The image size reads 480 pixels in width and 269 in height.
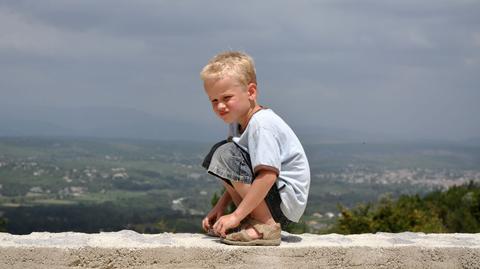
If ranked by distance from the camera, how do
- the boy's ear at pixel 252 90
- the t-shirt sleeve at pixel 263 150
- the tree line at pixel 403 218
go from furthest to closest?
the tree line at pixel 403 218, the boy's ear at pixel 252 90, the t-shirt sleeve at pixel 263 150

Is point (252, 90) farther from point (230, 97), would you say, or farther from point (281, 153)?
point (281, 153)

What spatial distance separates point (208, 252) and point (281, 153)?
844mm

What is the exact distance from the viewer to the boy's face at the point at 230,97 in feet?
14.7

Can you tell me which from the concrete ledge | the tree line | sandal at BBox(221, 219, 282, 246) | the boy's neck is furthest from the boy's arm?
the tree line

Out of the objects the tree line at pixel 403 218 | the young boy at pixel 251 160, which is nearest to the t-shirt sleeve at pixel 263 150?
the young boy at pixel 251 160

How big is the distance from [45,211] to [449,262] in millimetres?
52632

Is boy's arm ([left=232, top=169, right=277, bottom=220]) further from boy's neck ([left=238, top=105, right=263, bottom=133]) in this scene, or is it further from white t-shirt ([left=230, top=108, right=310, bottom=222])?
boy's neck ([left=238, top=105, right=263, bottom=133])

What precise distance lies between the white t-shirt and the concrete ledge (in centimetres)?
31

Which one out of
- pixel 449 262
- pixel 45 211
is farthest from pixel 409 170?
pixel 449 262

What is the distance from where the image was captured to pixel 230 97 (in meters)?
4.52

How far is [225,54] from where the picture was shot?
461cm

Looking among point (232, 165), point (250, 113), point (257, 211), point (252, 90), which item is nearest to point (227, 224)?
point (257, 211)

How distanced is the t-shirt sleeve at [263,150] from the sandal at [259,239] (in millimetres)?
396

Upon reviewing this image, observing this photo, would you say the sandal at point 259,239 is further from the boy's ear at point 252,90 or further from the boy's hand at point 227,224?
the boy's ear at point 252,90
